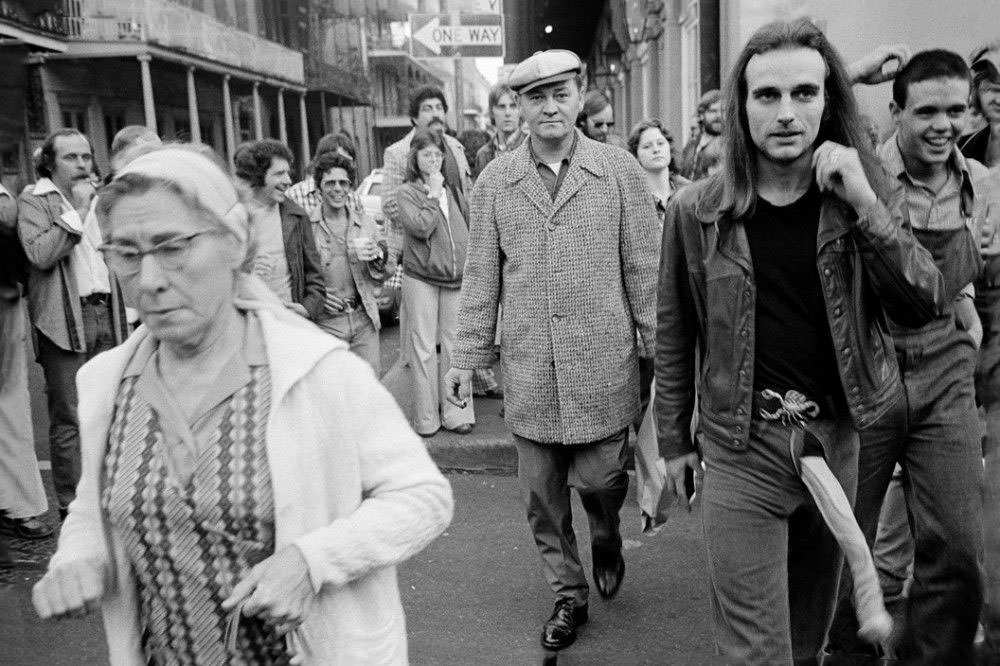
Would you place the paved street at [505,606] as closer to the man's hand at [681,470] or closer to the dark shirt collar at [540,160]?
the man's hand at [681,470]

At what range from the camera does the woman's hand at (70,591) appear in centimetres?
182

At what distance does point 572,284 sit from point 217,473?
2302 mm

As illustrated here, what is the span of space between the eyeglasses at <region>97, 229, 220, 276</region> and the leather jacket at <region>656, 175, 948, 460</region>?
143 centimetres

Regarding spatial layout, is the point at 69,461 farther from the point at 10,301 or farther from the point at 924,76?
the point at 924,76

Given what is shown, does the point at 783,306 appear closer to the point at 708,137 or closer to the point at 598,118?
the point at 598,118

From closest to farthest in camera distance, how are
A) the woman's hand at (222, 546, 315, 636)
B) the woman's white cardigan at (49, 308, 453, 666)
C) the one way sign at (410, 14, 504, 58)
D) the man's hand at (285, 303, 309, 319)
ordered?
1. the woman's hand at (222, 546, 315, 636)
2. the woman's white cardigan at (49, 308, 453, 666)
3. the man's hand at (285, 303, 309, 319)
4. the one way sign at (410, 14, 504, 58)

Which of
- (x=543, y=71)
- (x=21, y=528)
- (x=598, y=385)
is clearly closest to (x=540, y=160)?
(x=543, y=71)

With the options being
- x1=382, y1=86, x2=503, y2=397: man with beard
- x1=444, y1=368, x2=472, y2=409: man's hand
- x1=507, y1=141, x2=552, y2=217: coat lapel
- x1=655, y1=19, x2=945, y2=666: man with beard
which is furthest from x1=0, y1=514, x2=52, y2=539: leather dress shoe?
x1=655, y1=19, x2=945, y2=666: man with beard

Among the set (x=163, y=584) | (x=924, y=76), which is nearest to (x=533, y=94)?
(x=924, y=76)

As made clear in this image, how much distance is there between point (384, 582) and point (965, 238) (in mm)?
2402

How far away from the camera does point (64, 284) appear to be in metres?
5.41

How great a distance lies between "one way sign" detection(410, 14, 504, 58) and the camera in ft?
43.0

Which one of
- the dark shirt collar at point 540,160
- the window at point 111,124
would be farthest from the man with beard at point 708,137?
the window at point 111,124

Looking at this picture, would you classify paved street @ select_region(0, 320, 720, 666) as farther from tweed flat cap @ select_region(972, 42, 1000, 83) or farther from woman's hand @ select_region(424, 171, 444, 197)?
tweed flat cap @ select_region(972, 42, 1000, 83)
